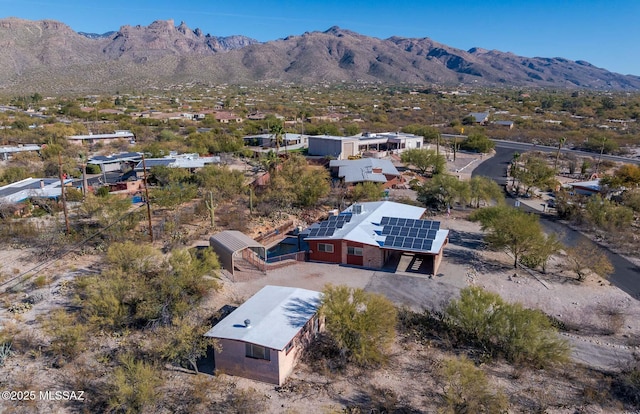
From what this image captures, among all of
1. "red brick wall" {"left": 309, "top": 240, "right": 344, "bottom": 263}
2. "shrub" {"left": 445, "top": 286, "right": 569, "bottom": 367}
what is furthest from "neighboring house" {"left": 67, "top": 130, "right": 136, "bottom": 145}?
"shrub" {"left": 445, "top": 286, "right": 569, "bottom": 367}

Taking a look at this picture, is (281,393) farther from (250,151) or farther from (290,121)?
(290,121)

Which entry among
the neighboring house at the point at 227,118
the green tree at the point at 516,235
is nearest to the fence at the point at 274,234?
the green tree at the point at 516,235

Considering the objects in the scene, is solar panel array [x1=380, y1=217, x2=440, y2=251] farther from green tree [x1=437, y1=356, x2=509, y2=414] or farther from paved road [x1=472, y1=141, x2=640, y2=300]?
green tree [x1=437, y1=356, x2=509, y2=414]

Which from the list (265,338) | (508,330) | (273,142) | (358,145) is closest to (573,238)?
(508,330)

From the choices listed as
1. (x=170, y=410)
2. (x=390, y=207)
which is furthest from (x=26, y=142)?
(x=170, y=410)

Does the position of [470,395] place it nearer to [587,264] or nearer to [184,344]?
[184,344]

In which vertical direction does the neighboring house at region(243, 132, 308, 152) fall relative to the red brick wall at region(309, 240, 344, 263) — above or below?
above

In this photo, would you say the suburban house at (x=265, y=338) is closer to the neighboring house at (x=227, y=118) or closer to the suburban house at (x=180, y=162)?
the suburban house at (x=180, y=162)
